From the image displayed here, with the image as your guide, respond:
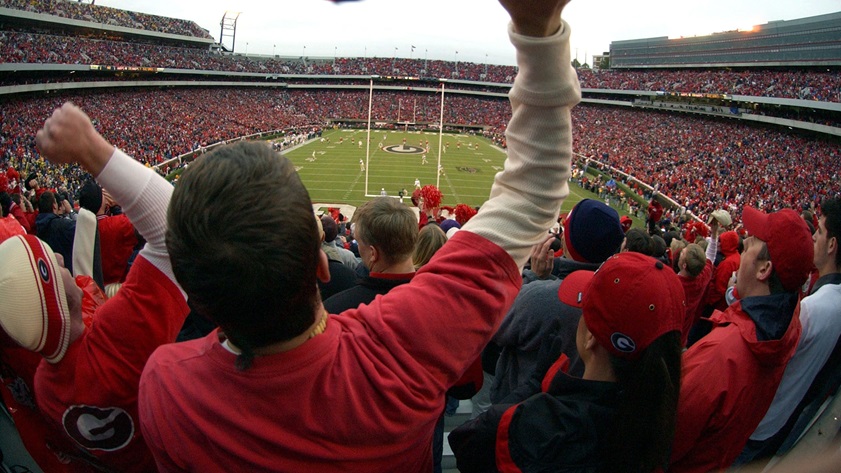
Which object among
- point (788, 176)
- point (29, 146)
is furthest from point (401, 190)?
point (788, 176)

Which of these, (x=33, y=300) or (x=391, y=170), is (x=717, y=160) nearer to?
(x=391, y=170)

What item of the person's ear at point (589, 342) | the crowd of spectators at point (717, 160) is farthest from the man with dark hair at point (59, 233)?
the crowd of spectators at point (717, 160)

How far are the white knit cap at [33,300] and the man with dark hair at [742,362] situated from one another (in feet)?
6.76

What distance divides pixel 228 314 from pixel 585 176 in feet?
112

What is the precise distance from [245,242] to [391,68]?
7560cm

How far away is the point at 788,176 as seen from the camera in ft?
90.9

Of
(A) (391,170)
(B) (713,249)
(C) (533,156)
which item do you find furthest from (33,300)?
(A) (391,170)

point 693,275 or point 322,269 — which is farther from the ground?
point 322,269

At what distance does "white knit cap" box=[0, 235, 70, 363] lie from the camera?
137 cm

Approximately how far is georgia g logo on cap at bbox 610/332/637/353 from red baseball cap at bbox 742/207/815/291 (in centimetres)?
136

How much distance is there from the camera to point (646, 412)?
154cm

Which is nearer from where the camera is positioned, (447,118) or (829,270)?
(829,270)

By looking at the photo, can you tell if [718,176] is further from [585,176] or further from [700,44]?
[700,44]

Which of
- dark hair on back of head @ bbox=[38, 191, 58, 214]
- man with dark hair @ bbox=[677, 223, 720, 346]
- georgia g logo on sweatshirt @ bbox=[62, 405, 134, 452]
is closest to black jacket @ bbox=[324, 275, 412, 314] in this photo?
georgia g logo on sweatshirt @ bbox=[62, 405, 134, 452]
